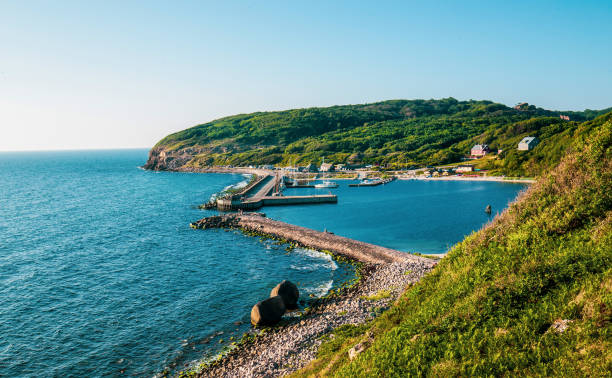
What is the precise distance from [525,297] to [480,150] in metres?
179

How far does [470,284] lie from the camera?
1694cm

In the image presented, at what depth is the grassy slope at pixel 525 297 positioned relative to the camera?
456 inches

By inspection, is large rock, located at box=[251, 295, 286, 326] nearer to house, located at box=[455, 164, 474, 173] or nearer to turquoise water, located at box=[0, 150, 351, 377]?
turquoise water, located at box=[0, 150, 351, 377]

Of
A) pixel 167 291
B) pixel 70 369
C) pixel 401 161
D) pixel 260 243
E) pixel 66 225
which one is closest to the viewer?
pixel 70 369

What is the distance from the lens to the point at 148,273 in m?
44.4

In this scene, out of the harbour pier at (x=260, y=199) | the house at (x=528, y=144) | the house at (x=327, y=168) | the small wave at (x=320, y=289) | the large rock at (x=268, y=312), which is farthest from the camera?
the house at (x=327, y=168)

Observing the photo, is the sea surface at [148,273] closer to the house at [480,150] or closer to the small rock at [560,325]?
the small rock at [560,325]

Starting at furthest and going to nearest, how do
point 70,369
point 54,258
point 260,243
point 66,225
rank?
1. point 66,225
2. point 260,243
3. point 54,258
4. point 70,369

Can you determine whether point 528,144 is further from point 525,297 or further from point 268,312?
point 525,297

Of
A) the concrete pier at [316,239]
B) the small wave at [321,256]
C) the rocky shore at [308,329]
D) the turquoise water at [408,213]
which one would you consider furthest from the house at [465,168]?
the rocky shore at [308,329]

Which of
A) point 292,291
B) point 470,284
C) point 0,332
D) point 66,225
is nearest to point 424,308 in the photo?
point 470,284

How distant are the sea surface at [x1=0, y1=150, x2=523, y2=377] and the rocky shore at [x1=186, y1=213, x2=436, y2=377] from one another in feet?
9.14

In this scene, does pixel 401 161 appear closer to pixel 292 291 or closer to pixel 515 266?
pixel 292 291

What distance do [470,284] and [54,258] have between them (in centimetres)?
5616
